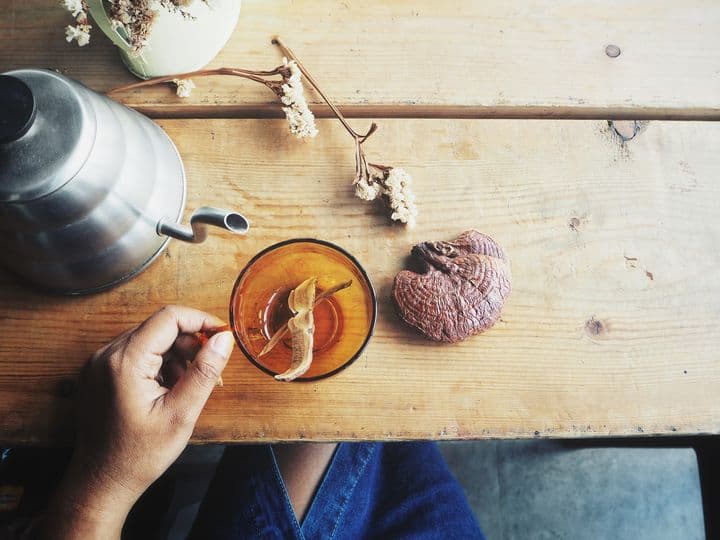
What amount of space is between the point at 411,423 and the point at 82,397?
41 centimetres

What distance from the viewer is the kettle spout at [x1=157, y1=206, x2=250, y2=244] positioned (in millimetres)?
521

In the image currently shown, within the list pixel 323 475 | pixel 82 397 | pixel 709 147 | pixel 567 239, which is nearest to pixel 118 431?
pixel 82 397

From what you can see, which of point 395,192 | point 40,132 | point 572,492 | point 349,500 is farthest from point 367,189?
point 572,492

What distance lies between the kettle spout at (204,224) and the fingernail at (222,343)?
0.11 meters

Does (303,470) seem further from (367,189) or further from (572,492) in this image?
(572,492)

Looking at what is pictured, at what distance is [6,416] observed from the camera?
0.70 m

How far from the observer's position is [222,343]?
623 millimetres

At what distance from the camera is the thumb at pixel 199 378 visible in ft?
2.02

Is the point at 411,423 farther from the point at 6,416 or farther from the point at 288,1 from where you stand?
the point at 288,1

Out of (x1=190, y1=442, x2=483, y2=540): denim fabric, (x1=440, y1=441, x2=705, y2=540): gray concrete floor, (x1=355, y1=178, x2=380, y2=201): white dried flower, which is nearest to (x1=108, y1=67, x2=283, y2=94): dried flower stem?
(x1=355, y1=178, x2=380, y2=201): white dried flower

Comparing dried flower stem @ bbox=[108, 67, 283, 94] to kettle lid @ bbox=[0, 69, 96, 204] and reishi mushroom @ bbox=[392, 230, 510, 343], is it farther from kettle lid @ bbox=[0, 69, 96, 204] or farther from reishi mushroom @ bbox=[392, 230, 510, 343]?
reishi mushroom @ bbox=[392, 230, 510, 343]

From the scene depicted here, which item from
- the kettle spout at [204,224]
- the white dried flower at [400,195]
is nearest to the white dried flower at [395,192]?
the white dried flower at [400,195]

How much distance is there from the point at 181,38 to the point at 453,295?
48cm

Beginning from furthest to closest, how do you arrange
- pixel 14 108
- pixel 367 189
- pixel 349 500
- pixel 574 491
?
1. pixel 574 491
2. pixel 349 500
3. pixel 367 189
4. pixel 14 108
